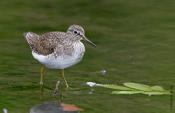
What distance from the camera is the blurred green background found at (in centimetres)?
1148

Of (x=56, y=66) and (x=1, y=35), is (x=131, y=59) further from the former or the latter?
(x=1, y=35)

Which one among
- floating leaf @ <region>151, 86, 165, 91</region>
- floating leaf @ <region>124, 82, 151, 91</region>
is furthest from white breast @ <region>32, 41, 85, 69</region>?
floating leaf @ <region>151, 86, 165, 91</region>

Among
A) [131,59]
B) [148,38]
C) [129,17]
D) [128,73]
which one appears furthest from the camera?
[129,17]

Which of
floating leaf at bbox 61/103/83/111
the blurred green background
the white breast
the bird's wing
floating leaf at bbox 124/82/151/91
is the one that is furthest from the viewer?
the bird's wing

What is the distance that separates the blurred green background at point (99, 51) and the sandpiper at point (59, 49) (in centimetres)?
70

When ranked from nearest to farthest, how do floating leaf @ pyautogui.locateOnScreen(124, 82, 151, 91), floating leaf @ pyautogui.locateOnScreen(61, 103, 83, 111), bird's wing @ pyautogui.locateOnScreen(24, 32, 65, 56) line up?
floating leaf @ pyautogui.locateOnScreen(61, 103, 83, 111), floating leaf @ pyautogui.locateOnScreen(124, 82, 151, 91), bird's wing @ pyautogui.locateOnScreen(24, 32, 65, 56)

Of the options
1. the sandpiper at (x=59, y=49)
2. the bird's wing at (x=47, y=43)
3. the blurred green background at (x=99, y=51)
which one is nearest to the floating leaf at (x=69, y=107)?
the blurred green background at (x=99, y=51)

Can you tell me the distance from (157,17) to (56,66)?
7.58 m

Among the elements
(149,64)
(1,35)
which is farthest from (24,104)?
(1,35)

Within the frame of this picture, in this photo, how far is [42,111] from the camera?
1065cm

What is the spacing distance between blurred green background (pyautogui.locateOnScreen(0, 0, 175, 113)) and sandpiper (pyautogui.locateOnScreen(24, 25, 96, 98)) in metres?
0.70

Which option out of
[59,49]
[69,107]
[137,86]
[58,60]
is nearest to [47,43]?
[59,49]

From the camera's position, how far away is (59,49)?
12.4m

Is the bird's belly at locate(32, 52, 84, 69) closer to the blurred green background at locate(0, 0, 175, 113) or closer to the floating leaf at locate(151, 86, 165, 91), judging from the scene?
the blurred green background at locate(0, 0, 175, 113)
